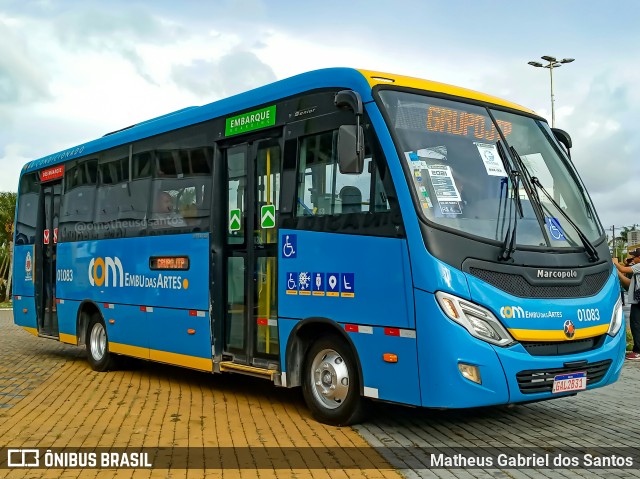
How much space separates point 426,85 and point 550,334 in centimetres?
264

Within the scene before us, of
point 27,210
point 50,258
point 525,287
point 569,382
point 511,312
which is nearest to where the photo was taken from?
point 511,312

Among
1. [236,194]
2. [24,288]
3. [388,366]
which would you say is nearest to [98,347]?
[24,288]

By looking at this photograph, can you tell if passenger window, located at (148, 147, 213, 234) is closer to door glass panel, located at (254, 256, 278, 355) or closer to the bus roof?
the bus roof

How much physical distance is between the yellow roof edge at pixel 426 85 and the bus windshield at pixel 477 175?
146 millimetres

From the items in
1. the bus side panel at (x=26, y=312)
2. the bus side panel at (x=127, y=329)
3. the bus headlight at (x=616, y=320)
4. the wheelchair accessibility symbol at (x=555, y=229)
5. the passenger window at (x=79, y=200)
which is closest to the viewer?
the wheelchair accessibility symbol at (x=555, y=229)

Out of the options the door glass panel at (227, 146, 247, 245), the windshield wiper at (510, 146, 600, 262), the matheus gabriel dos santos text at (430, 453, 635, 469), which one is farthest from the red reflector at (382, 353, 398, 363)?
the door glass panel at (227, 146, 247, 245)

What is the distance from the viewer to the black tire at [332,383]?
7535mm

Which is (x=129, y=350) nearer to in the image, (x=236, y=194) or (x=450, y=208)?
(x=236, y=194)

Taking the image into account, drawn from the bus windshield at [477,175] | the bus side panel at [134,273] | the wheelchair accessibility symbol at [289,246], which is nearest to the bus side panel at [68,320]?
the bus side panel at [134,273]

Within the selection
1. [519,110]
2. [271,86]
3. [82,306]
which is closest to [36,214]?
[82,306]

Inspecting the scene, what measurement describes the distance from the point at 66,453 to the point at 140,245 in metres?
4.72

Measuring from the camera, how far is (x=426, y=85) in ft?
25.5

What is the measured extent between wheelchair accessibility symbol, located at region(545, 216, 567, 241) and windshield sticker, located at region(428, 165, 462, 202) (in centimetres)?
99

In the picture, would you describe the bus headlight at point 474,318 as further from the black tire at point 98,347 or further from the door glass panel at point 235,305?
the black tire at point 98,347
